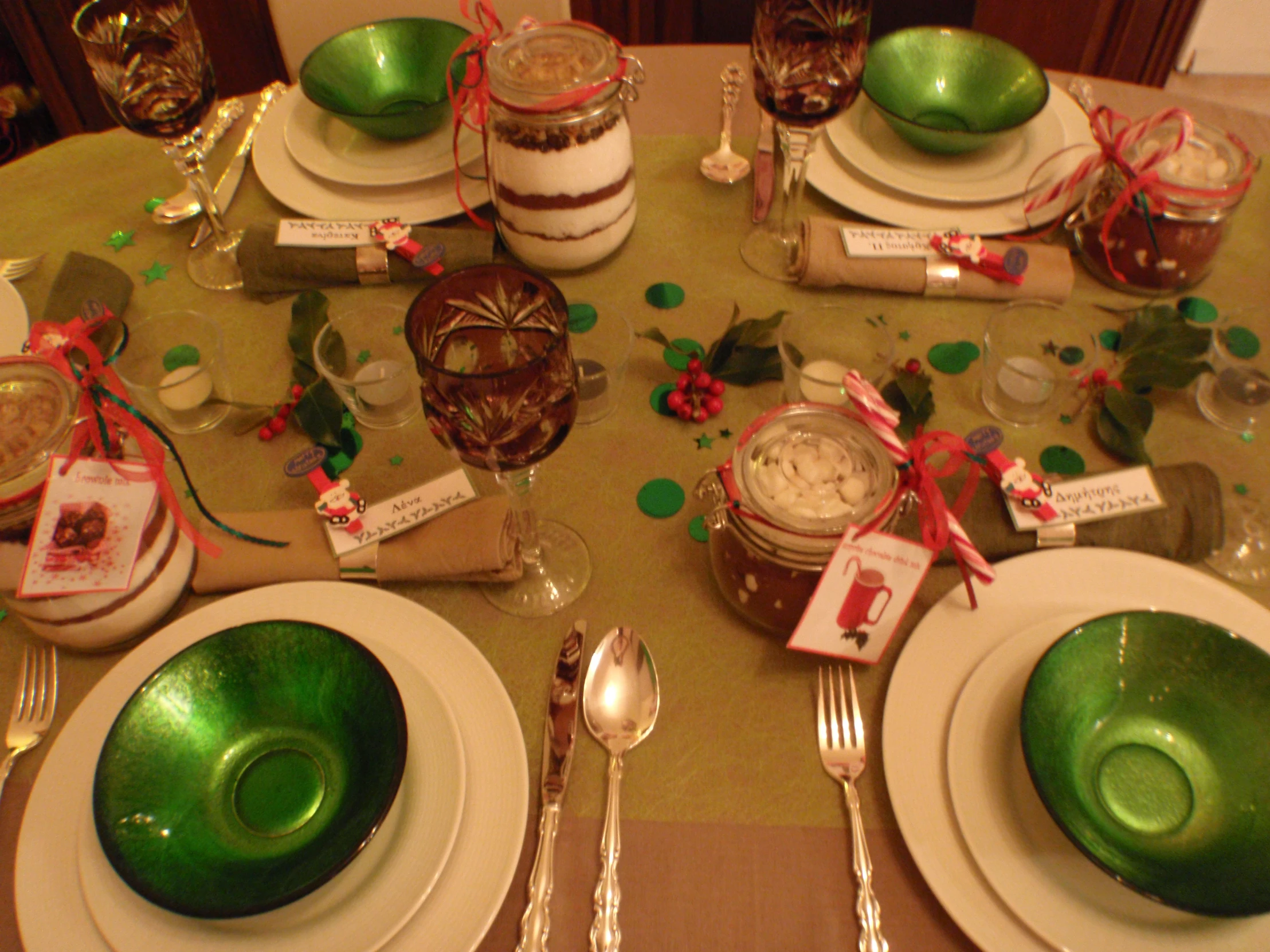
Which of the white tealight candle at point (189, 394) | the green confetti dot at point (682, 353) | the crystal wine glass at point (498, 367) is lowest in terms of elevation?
the green confetti dot at point (682, 353)

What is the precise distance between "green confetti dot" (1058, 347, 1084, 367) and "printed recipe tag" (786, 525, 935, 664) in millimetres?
429

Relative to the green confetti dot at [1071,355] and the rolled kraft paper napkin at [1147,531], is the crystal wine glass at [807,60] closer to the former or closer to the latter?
the green confetti dot at [1071,355]

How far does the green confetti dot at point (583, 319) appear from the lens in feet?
3.18

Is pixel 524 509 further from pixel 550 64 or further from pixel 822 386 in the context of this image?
pixel 550 64

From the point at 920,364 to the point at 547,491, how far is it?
18.2 inches

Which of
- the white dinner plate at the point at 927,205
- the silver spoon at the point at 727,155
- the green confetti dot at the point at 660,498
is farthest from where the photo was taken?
the silver spoon at the point at 727,155

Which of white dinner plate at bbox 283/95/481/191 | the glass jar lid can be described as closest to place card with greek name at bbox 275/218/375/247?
white dinner plate at bbox 283/95/481/191

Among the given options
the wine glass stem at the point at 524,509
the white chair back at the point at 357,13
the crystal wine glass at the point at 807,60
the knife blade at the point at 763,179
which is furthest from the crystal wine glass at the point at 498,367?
the white chair back at the point at 357,13

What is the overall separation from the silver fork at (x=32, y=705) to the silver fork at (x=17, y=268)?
0.59 m

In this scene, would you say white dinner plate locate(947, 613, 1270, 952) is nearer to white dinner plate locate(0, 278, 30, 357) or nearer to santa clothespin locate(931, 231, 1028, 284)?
santa clothespin locate(931, 231, 1028, 284)

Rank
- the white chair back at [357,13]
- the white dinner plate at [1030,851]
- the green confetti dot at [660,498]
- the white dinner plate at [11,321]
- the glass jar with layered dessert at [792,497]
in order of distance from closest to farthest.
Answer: the white dinner plate at [1030,851]
the glass jar with layered dessert at [792,497]
the green confetti dot at [660,498]
the white dinner plate at [11,321]
the white chair back at [357,13]

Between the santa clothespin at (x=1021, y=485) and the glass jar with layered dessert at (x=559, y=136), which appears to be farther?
the glass jar with layered dessert at (x=559, y=136)

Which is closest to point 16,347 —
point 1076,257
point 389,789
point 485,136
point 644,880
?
point 485,136

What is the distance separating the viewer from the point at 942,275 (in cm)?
99
